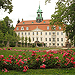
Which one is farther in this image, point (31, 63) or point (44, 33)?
point (44, 33)

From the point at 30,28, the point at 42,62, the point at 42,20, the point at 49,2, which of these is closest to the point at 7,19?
the point at 30,28

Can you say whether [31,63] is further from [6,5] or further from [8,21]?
[8,21]

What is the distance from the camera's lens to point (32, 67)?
709 centimetres

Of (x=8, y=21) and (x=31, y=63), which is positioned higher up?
(x=8, y=21)

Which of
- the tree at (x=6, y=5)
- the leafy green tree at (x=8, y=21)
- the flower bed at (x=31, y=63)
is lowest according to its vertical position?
the flower bed at (x=31, y=63)

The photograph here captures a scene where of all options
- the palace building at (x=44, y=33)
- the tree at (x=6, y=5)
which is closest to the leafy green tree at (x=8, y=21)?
the palace building at (x=44, y=33)

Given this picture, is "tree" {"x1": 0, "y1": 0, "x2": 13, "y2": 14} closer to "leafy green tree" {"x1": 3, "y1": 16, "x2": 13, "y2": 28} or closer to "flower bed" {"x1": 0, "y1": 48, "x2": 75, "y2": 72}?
"flower bed" {"x1": 0, "y1": 48, "x2": 75, "y2": 72}

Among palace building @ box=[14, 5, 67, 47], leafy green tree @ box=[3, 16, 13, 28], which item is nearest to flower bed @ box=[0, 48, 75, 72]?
leafy green tree @ box=[3, 16, 13, 28]

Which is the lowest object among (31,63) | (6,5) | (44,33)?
(31,63)

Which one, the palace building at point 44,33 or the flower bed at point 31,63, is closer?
the flower bed at point 31,63

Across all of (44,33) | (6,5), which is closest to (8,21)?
(44,33)

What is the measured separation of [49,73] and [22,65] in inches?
53.9

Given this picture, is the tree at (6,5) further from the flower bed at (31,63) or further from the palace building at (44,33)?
the palace building at (44,33)

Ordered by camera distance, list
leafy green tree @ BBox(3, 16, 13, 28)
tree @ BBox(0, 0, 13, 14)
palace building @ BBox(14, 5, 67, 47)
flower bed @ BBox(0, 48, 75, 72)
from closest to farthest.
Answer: flower bed @ BBox(0, 48, 75, 72) < tree @ BBox(0, 0, 13, 14) < leafy green tree @ BBox(3, 16, 13, 28) < palace building @ BBox(14, 5, 67, 47)
